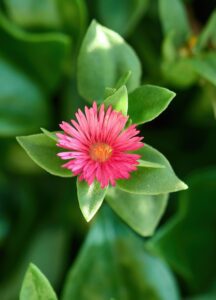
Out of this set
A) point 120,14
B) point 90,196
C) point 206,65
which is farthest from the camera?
point 120,14

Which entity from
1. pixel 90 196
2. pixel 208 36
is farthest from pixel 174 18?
pixel 90 196

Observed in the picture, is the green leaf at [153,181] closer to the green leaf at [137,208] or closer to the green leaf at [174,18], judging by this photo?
the green leaf at [137,208]

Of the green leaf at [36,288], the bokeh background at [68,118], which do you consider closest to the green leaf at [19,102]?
the bokeh background at [68,118]

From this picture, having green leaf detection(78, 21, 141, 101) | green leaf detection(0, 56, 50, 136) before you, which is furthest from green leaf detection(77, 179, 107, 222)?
green leaf detection(0, 56, 50, 136)

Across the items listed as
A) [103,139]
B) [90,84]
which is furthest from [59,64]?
[103,139]

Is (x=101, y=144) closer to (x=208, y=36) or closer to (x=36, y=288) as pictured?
(x=36, y=288)

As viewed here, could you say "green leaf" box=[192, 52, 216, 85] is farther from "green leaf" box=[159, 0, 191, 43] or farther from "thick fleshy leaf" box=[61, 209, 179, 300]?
"thick fleshy leaf" box=[61, 209, 179, 300]
